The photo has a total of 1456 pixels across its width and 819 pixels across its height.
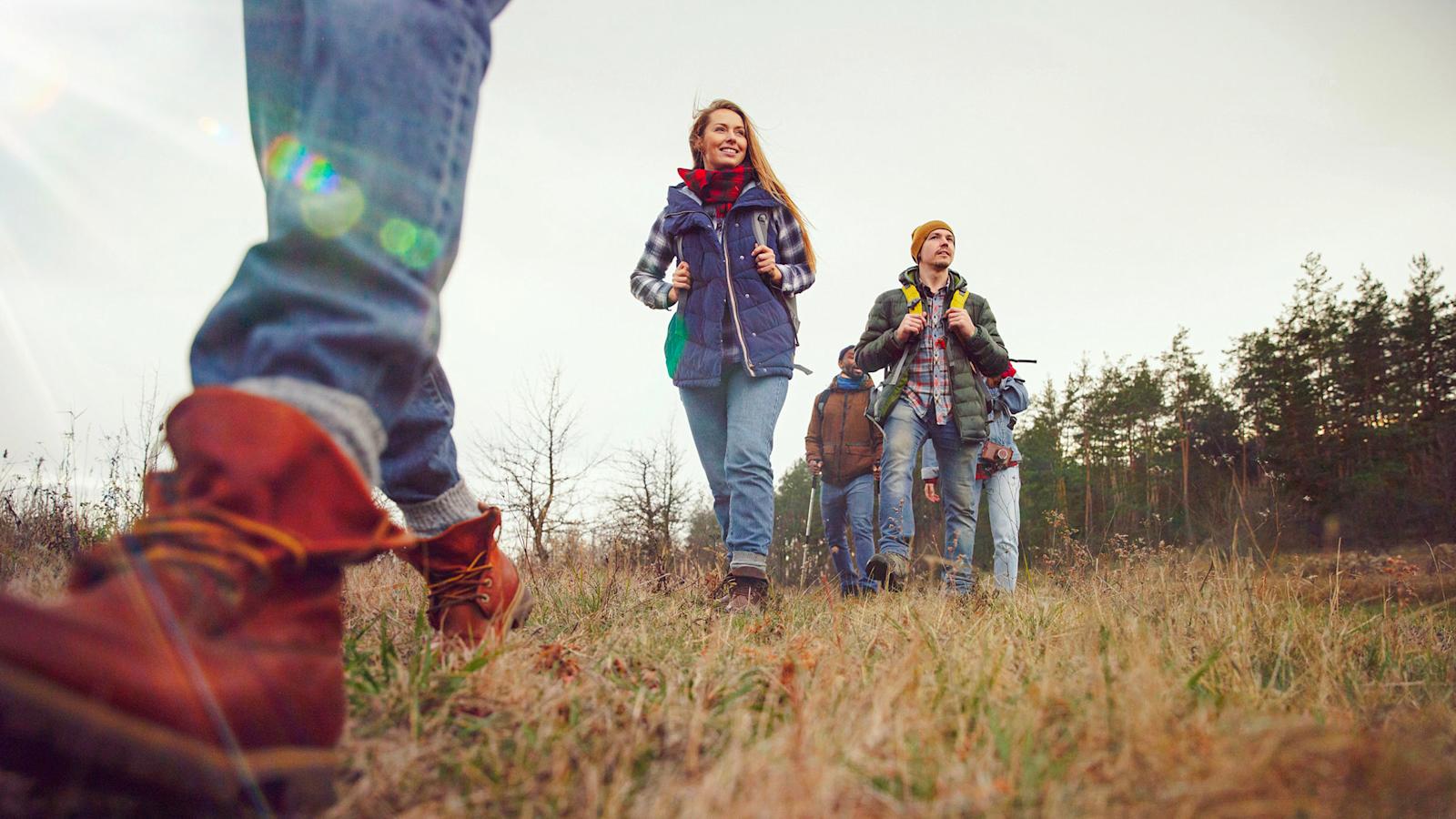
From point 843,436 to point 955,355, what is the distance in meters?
2.63

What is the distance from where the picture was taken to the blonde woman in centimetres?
360

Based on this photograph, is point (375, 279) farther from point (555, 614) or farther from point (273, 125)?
point (555, 614)

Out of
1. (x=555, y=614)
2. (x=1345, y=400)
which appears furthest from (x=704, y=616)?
(x=1345, y=400)

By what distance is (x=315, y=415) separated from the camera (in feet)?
3.09

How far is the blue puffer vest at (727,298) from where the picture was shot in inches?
145

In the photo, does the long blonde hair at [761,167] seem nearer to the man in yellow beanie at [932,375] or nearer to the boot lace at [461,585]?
the man in yellow beanie at [932,375]

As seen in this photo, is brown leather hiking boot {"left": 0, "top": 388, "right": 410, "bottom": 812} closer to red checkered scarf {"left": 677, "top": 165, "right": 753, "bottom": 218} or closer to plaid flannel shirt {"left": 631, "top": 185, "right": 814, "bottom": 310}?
plaid flannel shirt {"left": 631, "top": 185, "right": 814, "bottom": 310}

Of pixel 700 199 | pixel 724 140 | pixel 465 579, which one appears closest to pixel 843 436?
pixel 700 199

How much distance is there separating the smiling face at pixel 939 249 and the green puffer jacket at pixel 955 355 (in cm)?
11

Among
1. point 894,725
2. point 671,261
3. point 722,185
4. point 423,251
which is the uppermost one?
point 722,185

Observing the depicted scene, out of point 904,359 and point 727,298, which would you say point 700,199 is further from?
point 904,359

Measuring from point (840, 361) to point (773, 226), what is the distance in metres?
4.74

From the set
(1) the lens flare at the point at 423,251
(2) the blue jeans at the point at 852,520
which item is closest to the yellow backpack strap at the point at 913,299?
(2) the blue jeans at the point at 852,520

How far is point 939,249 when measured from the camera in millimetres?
5383
